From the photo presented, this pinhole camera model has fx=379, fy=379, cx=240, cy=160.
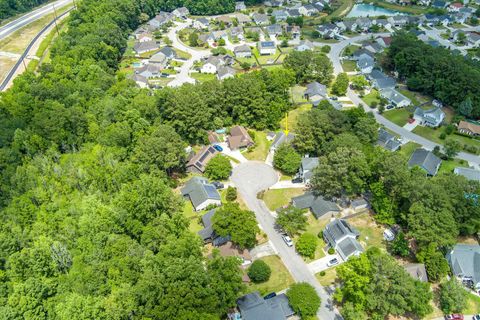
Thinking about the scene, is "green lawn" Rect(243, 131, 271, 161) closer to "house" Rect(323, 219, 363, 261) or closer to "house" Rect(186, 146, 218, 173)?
"house" Rect(186, 146, 218, 173)

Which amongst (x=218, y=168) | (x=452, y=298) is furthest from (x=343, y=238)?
(x=218, y=168)

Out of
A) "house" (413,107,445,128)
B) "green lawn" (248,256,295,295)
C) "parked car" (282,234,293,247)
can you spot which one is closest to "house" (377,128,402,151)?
"house" (413,107,445,128)

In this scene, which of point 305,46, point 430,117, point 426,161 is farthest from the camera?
point 305,46

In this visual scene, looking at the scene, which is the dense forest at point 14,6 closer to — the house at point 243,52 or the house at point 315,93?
the house at point 243,52

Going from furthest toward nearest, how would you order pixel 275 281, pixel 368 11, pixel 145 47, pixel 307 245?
pixel 368 11
pixel 145 47
pixel 307 245
pixel 275 281

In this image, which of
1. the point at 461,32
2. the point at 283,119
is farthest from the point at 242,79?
the point at 461,32

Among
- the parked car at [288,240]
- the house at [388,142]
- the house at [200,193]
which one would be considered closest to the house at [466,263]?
the parked car at [288,240]

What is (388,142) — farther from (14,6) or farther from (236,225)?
(14,6)
